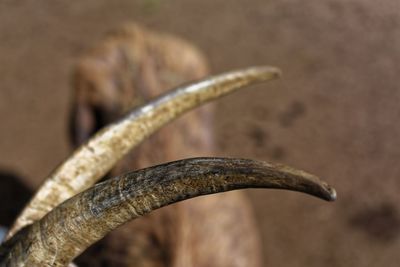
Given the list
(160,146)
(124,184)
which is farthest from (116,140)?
(160,146)

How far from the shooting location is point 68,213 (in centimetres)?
176

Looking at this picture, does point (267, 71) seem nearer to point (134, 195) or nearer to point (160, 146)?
point (134, 195)

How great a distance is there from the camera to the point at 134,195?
164cm

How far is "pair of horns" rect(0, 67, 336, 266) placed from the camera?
1536mm

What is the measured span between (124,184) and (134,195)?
0.05 m

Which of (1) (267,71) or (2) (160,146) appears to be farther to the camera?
(2) (160,146)

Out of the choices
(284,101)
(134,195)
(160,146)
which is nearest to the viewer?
(134,195)

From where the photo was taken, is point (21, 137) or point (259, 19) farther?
point (259, 19)

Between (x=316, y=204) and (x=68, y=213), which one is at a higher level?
(x=68, y=213)

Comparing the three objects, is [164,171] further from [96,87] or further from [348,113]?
[348,113]

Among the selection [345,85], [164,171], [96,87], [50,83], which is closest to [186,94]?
[164,171]

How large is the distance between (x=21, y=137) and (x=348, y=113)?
4136 mm

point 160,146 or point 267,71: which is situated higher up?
point 267,71

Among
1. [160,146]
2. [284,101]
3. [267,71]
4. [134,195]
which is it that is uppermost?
[267,71]
